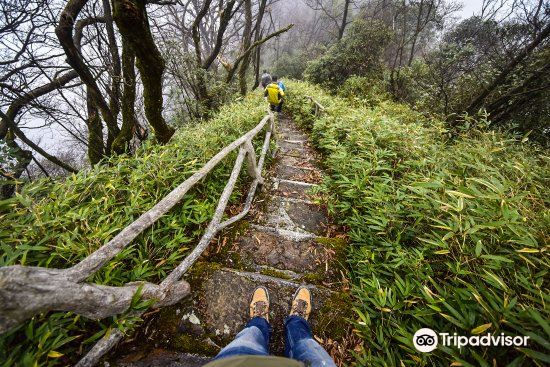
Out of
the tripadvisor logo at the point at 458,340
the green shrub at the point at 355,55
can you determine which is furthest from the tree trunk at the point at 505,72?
the tripadvisor logo at the point at 458,340

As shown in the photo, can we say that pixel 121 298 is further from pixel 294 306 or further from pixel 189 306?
pixel 294 306

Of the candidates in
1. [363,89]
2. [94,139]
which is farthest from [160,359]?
[363,89]

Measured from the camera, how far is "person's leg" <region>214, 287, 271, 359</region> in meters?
1.67

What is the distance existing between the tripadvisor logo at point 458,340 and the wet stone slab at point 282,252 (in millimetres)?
1143

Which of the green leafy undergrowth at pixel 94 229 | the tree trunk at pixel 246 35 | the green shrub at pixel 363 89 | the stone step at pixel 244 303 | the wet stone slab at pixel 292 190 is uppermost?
the tree trunk at pixel 246 35

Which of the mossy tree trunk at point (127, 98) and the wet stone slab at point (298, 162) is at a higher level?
the mossy tree trunk at point (127, 98)

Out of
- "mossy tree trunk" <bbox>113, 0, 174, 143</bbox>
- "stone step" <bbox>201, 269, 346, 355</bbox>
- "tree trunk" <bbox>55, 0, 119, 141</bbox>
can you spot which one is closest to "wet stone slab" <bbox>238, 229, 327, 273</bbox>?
"stone step" <bbox>201, 269, 346, 355</bbox>

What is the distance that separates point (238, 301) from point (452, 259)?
2.06 metres

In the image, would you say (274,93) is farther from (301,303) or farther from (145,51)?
(301,303)

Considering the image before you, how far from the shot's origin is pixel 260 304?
2275mm

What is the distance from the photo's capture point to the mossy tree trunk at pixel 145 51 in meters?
2.93

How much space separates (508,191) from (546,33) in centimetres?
625

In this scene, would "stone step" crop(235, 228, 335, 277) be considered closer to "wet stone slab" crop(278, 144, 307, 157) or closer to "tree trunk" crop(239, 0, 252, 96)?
"wet stone slab" crop(278, 144, 307, 157)

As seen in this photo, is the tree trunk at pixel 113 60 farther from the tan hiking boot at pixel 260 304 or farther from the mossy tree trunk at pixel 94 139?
the tan hiking boot at pixel 260 304
